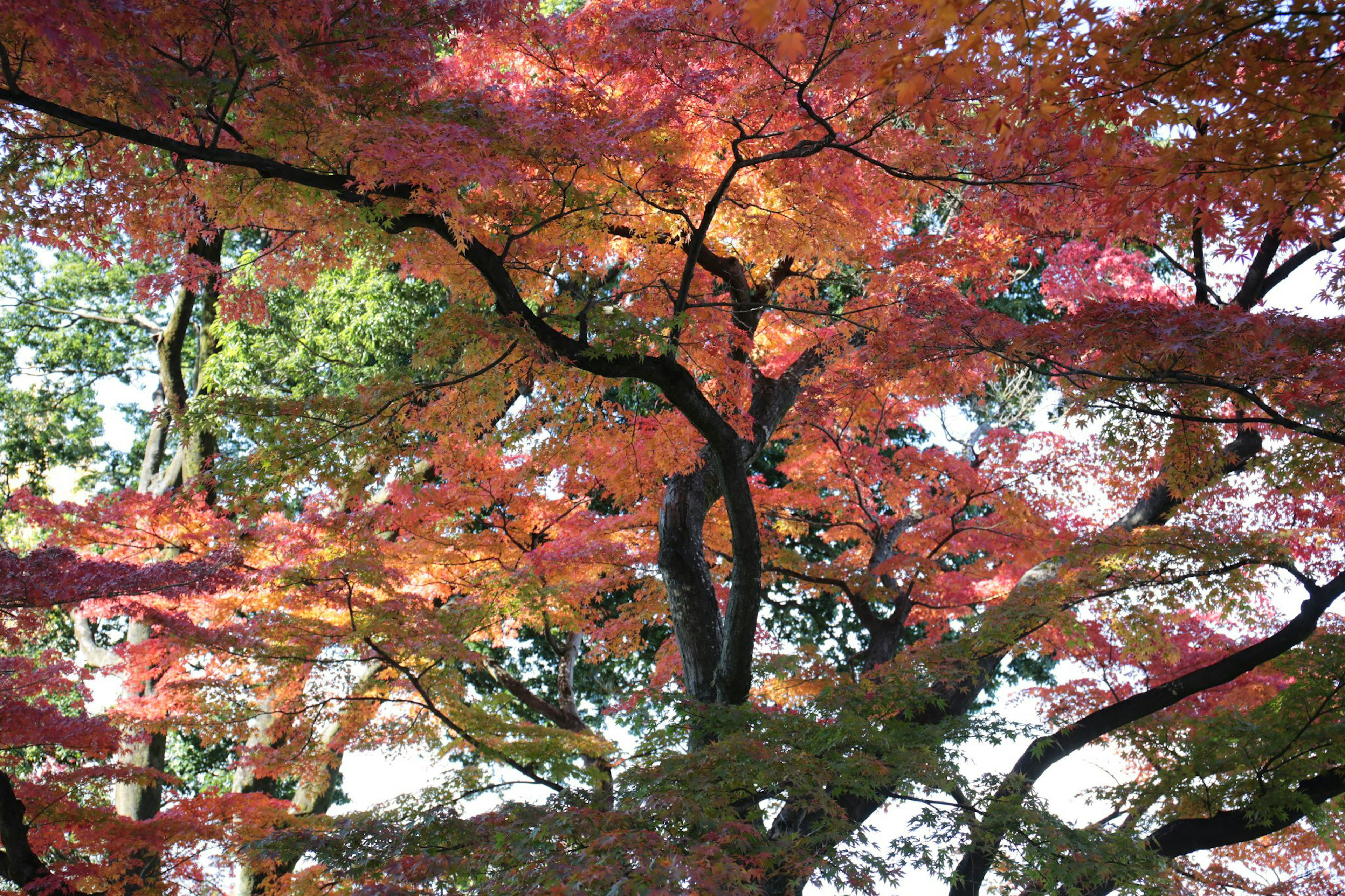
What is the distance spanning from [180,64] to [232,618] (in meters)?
6.61

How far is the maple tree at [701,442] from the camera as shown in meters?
3.97

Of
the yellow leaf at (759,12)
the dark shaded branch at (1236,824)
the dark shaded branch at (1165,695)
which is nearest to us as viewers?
the yellow leaf at (759,12)

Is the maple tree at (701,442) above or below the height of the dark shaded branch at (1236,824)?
above

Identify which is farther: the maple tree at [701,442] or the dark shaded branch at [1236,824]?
the dark shaded branch at [1236,824]

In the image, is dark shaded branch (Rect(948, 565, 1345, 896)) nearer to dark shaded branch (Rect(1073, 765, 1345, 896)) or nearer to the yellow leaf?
dark shaded branch (Rect(1073, 765, 1345, 896))

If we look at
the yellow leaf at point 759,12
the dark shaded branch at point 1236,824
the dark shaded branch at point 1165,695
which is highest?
the dark shaded branch at point 1165,695

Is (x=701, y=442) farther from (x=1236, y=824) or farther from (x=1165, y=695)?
(x=1236, y=824)

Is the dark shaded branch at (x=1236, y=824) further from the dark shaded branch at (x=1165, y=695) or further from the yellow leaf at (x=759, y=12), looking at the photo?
the yellow leaf at (x=759, y=12)

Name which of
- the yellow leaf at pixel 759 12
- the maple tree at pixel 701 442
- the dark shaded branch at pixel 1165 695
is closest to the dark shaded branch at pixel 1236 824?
the maple tree at pixel 701 442

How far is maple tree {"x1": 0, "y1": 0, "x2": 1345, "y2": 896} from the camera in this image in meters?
3.97

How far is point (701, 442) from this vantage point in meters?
7.14

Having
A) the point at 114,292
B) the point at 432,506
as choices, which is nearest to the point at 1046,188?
the point at 432,506

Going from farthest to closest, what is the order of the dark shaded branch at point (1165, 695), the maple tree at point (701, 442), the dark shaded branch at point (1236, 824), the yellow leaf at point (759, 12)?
the dark shaded branch at point (1165, 695)
the dark shaded branch at point (1236, 824)
the maple tree at point (701, 442)
the yellow leaf at point (759, 12)

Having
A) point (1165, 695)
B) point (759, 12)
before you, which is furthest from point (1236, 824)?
point (759, 12)
